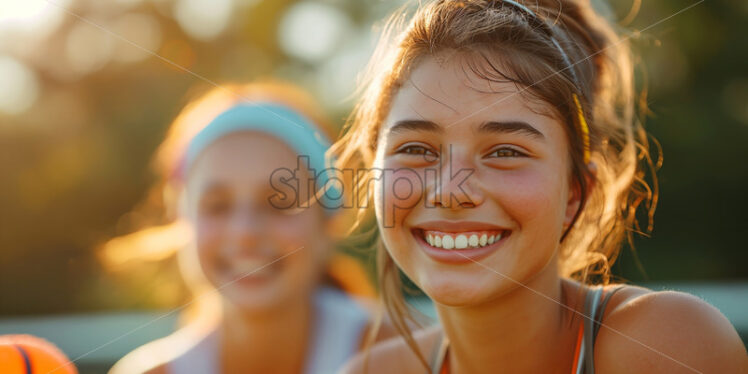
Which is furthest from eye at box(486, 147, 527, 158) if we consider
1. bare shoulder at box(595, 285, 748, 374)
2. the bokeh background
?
the bokeh background

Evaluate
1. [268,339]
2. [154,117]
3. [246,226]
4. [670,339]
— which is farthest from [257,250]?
[154,117]

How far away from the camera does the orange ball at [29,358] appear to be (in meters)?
1.51

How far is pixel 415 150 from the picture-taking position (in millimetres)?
1437

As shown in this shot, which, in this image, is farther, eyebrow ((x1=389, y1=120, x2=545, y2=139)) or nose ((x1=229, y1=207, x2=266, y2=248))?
nose ((x1=229, y1=207, x2=266, y2=248))

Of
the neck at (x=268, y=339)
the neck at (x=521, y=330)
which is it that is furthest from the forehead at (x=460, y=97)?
the neck at (x=268, y=339)

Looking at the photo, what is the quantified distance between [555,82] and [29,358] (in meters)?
1.29

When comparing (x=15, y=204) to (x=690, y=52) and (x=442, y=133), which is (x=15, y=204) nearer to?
(x=442, y=133)

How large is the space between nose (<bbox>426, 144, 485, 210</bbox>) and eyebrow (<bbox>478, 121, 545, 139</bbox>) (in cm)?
6

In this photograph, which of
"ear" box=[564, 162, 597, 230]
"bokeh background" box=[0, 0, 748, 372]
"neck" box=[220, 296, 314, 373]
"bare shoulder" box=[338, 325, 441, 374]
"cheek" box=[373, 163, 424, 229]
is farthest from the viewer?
"bokeh background" box=[0, 0, 748, 372]

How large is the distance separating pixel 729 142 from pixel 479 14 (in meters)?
4.31

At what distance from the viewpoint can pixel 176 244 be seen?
2.45 metres

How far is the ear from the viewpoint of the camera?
1.50 m

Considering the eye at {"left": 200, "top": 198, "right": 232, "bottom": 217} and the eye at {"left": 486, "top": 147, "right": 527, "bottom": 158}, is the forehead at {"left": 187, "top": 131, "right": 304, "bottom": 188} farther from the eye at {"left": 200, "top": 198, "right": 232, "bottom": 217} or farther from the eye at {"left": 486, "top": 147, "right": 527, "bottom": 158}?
the eye at {"left": 486, "top": 147, "right": 527, "bottom": 158}

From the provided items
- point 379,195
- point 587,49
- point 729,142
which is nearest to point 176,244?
point 379,195
